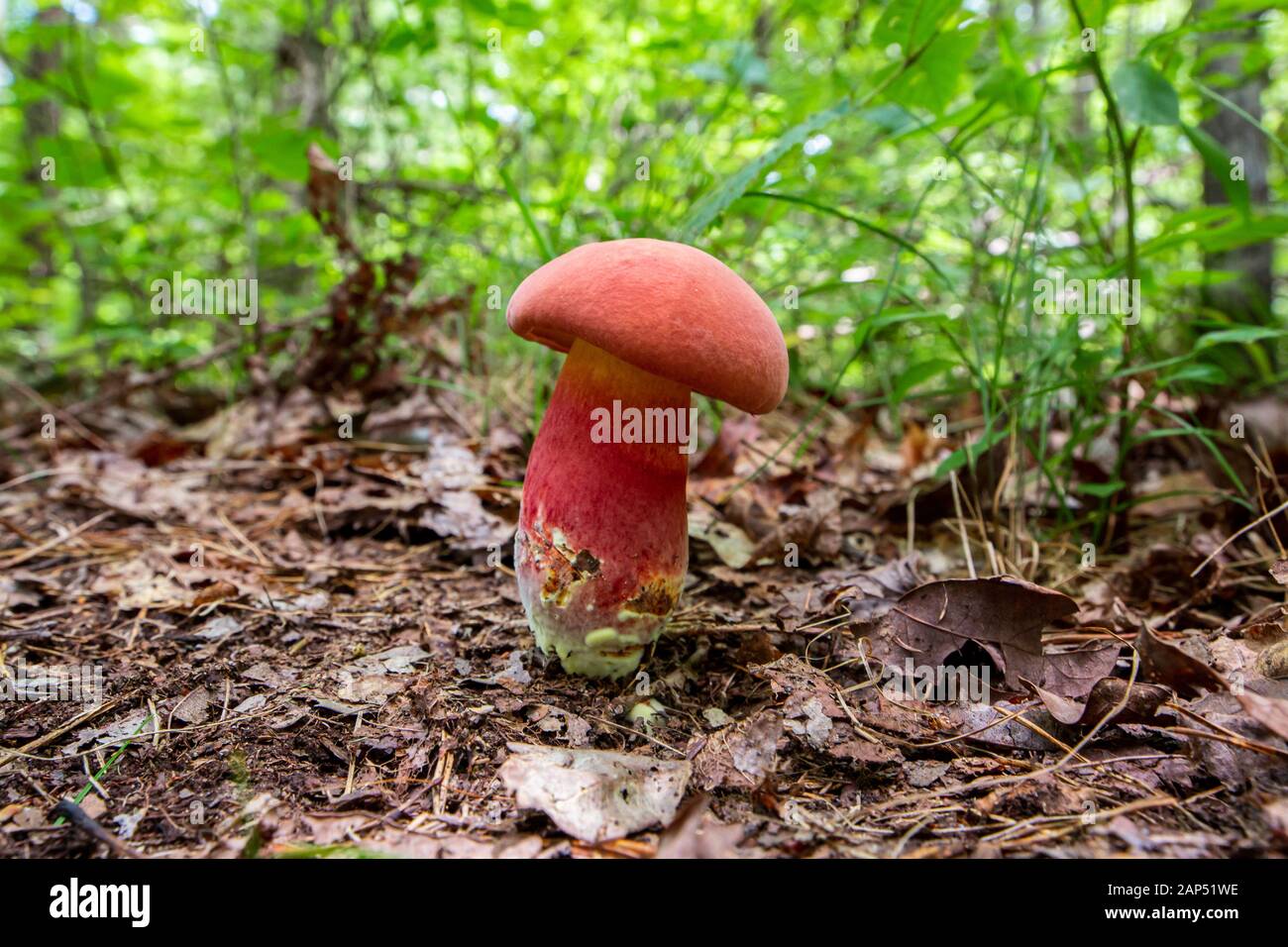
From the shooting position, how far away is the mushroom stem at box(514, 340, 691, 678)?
186 centimetres

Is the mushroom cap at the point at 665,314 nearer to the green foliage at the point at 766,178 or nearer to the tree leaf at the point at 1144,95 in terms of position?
the green foliage at the point at 766,178

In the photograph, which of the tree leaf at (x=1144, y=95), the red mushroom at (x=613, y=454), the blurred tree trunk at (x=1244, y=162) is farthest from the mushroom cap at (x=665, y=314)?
the blurred tree trunk at (x=1244, y=162)

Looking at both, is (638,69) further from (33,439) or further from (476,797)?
(476,797)

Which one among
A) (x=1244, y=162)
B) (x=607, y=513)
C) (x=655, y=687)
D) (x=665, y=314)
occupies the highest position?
(x=1244, y=162)

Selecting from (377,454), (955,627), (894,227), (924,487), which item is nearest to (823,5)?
(894,227)

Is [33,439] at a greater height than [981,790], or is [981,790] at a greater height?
[33,439]

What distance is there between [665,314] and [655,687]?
0.99 m

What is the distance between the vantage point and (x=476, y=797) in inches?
56.6

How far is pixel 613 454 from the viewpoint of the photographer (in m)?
1.87

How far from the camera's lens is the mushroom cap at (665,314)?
1559 mm

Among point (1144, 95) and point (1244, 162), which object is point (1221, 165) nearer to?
point (1144, 95)

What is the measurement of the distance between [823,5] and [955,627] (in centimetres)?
453

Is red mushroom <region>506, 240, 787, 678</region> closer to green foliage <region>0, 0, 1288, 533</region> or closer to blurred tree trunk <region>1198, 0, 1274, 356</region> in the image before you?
green foliage <region>0, 0, 1288, 533</region>

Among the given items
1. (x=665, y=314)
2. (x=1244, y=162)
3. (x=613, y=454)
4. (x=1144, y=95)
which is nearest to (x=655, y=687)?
(x=613, y=454)
